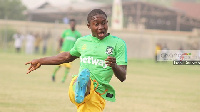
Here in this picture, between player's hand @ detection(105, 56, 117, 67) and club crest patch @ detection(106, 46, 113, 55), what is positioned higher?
club crest patch @ detection(106, 46, 113, 55)

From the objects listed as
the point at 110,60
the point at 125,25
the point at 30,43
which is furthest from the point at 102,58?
the point at 125,25

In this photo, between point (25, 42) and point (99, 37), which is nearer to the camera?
point (99, 37)

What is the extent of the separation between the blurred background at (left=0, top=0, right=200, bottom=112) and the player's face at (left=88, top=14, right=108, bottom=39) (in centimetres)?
478

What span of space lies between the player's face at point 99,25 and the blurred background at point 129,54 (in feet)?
15.7

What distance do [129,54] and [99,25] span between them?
139 feet

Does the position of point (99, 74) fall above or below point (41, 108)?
above

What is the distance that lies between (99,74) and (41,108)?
4.85 meters

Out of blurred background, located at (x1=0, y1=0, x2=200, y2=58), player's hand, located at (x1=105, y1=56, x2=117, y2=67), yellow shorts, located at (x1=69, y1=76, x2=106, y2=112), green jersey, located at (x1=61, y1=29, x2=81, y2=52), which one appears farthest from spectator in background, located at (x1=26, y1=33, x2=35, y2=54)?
player's hand, located at (x1=105, y1=56, x2=117, y2=67)

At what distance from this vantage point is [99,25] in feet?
21.7

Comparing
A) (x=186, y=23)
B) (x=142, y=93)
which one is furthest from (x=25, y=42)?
(x=142, y=93)

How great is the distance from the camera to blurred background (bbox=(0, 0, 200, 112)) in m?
13.3

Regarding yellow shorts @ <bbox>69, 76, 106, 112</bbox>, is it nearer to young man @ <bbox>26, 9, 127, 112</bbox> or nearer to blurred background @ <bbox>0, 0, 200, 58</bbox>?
young man @ <bbox>26, 9, 127, 112</bbox>

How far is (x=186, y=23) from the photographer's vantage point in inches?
2520

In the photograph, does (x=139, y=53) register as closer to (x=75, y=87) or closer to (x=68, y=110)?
(x=68, y=110)
